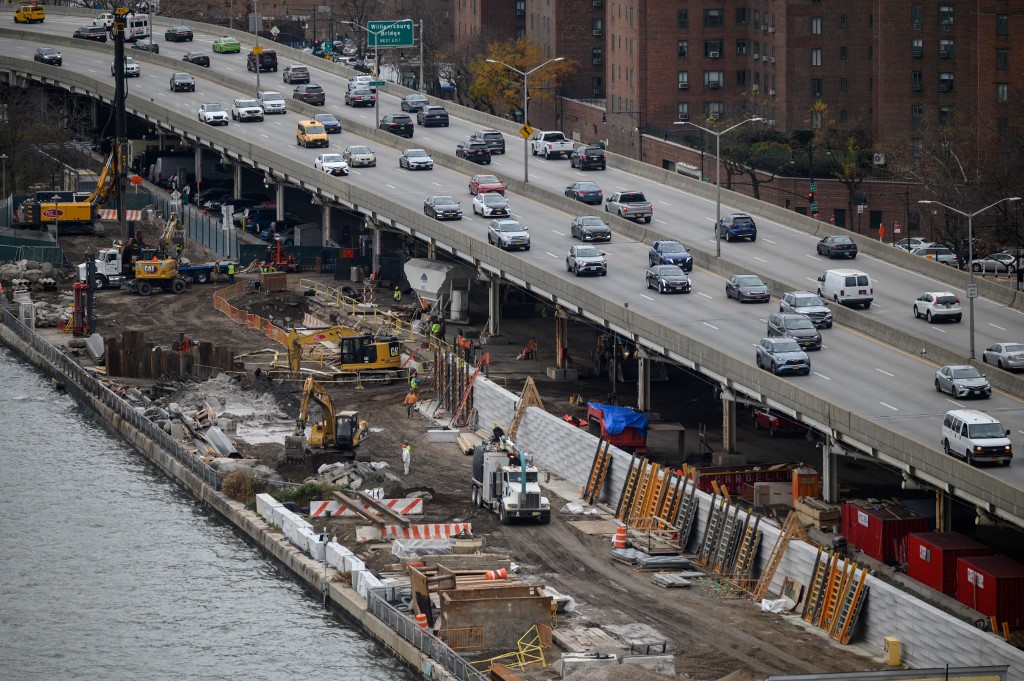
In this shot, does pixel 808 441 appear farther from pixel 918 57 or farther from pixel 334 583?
pixel 918 57

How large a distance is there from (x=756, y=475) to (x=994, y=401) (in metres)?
9.15

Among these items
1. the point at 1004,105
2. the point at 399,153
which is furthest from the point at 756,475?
the point at 1004,105

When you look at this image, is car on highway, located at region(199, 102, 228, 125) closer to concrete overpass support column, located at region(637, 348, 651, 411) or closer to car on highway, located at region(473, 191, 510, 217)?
car on highway, located at region(473, 191, 510, 217)

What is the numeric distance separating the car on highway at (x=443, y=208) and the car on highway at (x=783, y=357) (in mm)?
30989

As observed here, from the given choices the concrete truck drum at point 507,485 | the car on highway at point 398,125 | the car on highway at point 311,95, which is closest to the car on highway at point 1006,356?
the concrete truck drum at point 507,485

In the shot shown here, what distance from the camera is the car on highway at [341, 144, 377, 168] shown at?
11544 cm

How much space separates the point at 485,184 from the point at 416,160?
11.7 meters

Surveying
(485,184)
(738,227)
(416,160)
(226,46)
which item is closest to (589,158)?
(416,160)

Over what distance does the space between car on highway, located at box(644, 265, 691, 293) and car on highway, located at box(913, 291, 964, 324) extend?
10.1 meters

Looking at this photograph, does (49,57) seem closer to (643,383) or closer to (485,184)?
(485,184)

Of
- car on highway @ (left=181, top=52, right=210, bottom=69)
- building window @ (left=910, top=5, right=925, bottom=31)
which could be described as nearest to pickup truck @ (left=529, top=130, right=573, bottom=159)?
building window @ (left=910, top=5, right=925, bottom=31)

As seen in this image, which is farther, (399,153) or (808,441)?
(399,153)

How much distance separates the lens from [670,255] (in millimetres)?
89375

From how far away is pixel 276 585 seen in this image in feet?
205
